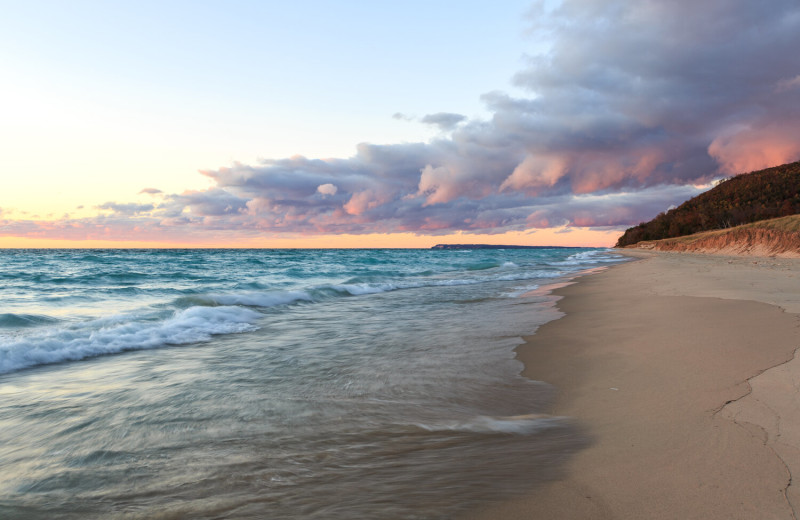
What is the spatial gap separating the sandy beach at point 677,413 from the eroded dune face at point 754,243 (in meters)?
26.1

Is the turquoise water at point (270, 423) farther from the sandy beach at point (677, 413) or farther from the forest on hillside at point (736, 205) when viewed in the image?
the forest on hillside at point (736, 205)

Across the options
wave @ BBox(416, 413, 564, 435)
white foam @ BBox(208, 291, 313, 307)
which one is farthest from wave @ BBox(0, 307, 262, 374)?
wave @ BBox(416, 413, 564, 435)

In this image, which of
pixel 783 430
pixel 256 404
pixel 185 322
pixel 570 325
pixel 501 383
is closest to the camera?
pixel 783 430

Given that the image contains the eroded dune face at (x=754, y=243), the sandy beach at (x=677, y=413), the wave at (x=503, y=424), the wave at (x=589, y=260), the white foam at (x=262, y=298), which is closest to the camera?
the sandy beach at (x=677, y=413)

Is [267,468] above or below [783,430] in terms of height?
below

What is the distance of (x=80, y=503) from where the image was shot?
8.46 feet

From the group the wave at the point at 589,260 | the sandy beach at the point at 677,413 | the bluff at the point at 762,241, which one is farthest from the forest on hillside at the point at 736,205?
the sandy beach at the point at 677,413

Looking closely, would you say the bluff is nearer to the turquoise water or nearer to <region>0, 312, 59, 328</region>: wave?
the turquoise water

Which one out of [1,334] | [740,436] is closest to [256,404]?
[740,436]

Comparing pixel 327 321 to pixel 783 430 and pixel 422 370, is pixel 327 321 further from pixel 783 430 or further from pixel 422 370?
pixel 783 430

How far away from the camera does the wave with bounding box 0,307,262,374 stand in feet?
21.8

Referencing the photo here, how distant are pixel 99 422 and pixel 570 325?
24.2 ft

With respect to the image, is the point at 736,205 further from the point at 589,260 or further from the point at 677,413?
the point at 677,413

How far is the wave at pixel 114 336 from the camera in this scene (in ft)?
21.8
